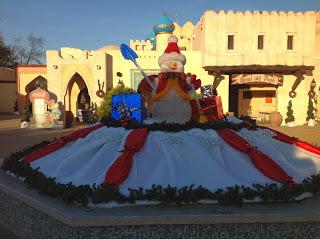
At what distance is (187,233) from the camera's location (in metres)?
3.34

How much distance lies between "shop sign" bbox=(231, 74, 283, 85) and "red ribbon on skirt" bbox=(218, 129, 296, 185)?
17268mm

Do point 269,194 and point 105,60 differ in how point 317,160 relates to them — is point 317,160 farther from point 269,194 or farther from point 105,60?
point 105,60

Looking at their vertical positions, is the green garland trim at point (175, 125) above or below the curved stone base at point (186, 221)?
above

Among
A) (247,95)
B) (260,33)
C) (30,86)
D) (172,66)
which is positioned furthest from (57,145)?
(30,86)

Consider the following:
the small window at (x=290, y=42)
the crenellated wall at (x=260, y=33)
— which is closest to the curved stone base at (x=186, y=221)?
the crenellated wall at (x=260, y=33)

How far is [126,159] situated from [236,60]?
58.4 ft

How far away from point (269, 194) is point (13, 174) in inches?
135

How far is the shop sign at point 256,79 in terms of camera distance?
70.3ft

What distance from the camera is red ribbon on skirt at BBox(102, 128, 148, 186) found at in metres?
3.85

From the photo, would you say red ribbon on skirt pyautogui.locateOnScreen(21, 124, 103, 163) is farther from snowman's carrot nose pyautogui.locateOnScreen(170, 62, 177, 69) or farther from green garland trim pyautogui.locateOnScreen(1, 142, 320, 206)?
green garland trim pyautogui.locateOnScreen(1, 142, 320, 206)

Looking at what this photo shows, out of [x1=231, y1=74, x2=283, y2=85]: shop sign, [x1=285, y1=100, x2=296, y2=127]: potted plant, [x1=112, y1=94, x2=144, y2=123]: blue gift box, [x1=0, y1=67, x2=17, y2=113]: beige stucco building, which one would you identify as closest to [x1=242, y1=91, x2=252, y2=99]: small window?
[x1=231, y1=74, x2=283, y2=85]: shop sign

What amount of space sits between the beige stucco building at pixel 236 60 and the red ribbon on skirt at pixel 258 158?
1633cm

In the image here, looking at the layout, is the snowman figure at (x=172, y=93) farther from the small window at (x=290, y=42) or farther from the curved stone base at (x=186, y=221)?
the small window at (x=290, y=42)

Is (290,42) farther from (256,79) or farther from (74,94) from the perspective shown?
(74,94)
